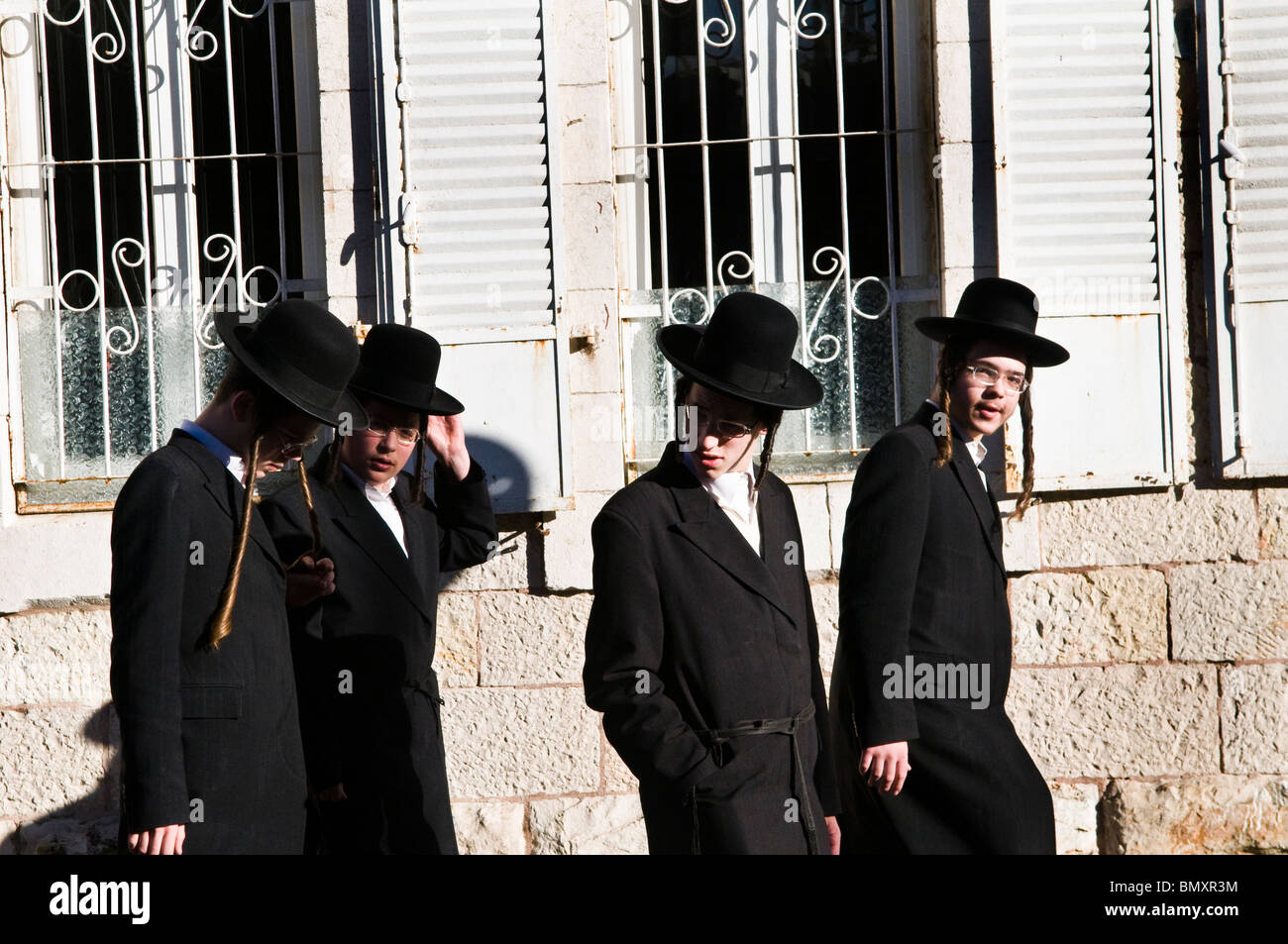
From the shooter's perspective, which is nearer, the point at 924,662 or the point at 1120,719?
the point at 924,662

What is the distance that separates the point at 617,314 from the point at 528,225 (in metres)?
0.52

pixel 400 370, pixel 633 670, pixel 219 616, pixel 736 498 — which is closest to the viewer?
pixel 219 616

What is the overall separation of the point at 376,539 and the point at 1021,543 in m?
2.74

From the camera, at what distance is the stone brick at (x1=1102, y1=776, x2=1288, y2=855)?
5469 millimetres

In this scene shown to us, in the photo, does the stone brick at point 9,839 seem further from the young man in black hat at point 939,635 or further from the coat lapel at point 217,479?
the young man in black hat at point 939,635

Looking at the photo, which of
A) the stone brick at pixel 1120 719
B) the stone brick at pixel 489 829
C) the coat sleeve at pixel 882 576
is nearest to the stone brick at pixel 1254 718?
the stone brick at pixel 1120 719

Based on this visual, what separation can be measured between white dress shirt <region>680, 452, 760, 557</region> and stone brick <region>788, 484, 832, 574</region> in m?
1.74

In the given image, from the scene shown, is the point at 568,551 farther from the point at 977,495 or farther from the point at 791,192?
the point at 977,495

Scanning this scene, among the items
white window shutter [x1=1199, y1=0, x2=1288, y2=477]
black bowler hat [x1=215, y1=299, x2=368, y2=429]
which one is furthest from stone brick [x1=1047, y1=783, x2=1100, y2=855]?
black bowler hat [x1=215, y1=299, x2=368, y2=429]

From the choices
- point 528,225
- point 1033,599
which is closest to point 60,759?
point 528,225

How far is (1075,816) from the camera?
5566 millimetres

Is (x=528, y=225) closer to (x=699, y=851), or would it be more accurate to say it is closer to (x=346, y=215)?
(x=346, y=215)

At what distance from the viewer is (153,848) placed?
301 cm

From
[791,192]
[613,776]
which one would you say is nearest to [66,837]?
[613,776]
